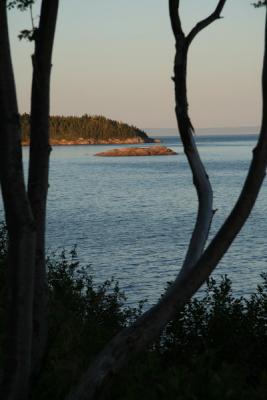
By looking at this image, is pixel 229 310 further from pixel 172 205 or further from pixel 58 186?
pixel 58 186

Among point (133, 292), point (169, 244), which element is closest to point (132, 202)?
point (169, 244)

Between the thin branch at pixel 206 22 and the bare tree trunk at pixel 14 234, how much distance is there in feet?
4.94

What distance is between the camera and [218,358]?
29.6 ft

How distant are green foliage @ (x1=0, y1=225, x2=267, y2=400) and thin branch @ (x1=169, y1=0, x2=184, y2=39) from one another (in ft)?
8.82

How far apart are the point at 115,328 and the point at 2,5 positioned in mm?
6271

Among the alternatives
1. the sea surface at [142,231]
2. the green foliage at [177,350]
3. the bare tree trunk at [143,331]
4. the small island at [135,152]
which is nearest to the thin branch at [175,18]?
the bare tree trunk at [143,331]

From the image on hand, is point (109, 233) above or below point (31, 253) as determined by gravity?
below

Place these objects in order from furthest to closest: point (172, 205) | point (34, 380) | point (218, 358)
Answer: point (172, 205)
point (218, 358)
point (34, 380)

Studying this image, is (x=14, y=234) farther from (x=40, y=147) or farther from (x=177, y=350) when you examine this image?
(x=177, y=350)

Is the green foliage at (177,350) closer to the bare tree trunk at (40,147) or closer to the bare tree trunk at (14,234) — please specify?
the bare tree trunk at (40,147)

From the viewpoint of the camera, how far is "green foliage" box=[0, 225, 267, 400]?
17.6ft

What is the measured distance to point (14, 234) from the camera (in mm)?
5480

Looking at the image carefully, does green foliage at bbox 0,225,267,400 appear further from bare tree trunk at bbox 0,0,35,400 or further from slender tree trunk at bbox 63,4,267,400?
bare tree trunk at bbox 0,0,35,400

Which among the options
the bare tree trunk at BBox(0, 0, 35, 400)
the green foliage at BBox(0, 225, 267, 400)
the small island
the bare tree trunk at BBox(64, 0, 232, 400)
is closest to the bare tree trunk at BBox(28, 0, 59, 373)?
the green foliage at BBox(0, 225, 267, 400)
